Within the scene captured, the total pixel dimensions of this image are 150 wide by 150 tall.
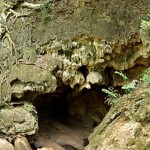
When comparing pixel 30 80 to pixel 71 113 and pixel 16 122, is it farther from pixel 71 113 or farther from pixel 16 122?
pixel 71 113

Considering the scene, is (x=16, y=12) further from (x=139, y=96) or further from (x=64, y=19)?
(x=139, y=96)

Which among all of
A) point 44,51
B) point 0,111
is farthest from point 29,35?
point 0,111

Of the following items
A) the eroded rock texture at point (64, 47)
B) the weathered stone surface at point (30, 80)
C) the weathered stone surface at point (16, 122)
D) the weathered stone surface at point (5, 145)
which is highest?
the eroded rock texture at point (64, 47)

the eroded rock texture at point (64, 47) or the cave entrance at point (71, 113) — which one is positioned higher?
the eroded rock texture at point (64, 47)

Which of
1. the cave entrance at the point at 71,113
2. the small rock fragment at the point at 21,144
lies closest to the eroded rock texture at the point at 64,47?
the small rock fragment at the point at 21,144

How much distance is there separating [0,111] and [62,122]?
292cm

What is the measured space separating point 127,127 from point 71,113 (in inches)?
282

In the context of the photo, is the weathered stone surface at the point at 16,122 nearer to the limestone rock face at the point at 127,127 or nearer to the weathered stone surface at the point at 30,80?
the weathered stone surface at the point at 30,80

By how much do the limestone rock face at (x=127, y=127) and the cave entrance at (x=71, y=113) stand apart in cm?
512

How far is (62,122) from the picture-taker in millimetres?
10555

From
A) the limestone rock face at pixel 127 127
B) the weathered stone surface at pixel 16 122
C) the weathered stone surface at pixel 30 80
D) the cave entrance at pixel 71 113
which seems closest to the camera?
the limestone rock face at pixel 127 127

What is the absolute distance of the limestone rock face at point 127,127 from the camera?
3615mm

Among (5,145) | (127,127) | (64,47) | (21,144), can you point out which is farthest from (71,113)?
(127,127)

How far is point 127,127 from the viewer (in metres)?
3.85
